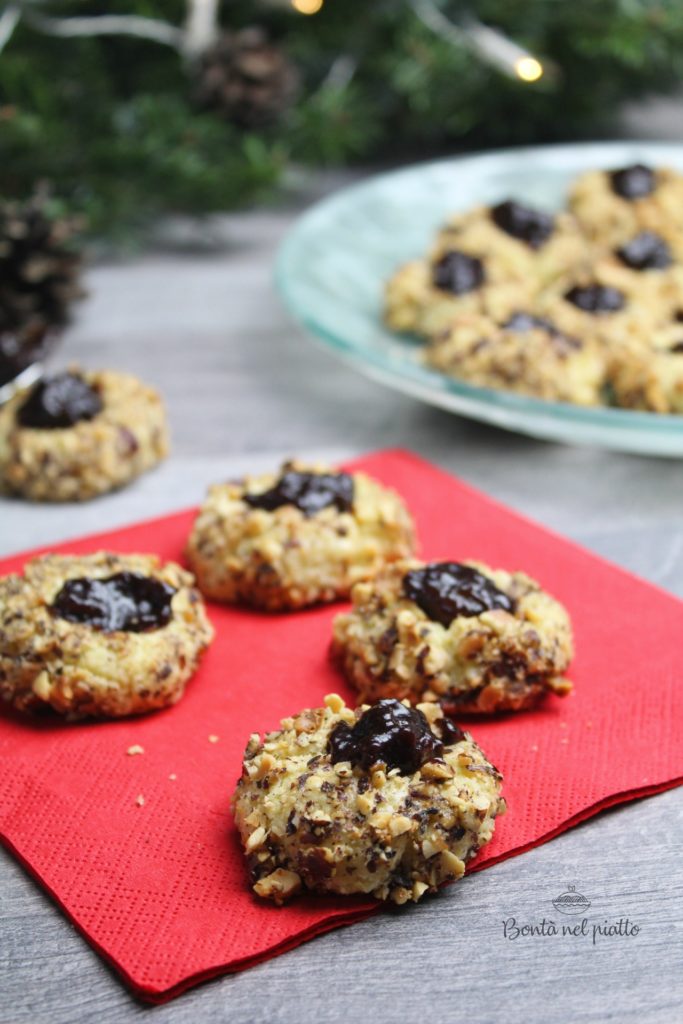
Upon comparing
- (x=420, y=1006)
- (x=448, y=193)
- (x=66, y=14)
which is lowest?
(x=448, y=193)

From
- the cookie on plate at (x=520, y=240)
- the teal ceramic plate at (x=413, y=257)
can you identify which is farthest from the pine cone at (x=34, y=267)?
the cookie on plate at (x=520, y=240)

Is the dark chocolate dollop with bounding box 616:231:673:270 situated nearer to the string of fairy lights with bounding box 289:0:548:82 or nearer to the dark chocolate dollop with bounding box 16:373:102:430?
the string of fairy lights with bounding box 289:0:548:82

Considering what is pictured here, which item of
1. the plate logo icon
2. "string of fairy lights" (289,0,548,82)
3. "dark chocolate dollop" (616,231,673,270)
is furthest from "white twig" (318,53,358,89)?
the plate logo icon

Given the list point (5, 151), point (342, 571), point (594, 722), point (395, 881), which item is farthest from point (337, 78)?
point (395, 881)

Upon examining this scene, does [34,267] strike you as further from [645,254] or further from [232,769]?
[232,769]

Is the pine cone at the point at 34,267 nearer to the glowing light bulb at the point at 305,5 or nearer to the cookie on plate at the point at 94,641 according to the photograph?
the glowing light bulb at the point at 305,5

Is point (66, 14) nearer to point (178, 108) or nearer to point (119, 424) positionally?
point (178, 108)

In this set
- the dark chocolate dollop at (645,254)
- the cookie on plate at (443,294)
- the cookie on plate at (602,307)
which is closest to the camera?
the cookie on plate at (602,307)

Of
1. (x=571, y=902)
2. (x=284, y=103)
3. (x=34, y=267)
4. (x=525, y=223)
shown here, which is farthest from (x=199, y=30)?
(x=571, y=902)
